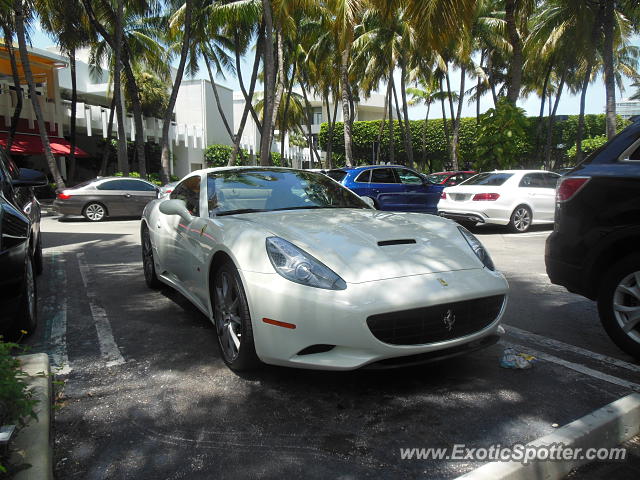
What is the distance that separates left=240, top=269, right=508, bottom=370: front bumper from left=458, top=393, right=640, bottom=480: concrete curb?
76cm

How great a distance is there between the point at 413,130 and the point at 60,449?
46204 mm

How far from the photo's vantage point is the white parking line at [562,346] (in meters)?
3.36

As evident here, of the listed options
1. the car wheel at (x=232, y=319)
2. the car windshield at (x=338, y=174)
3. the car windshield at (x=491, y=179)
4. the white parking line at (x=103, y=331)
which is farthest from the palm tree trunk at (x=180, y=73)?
the car wheel at (x=232, y=319)

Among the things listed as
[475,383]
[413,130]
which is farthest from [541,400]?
[413,130]

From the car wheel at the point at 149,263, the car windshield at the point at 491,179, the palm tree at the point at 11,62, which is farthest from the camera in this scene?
the palm tree at the point at 11,62

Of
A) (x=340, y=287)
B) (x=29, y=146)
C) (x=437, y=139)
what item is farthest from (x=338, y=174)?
(x=437, y=139)

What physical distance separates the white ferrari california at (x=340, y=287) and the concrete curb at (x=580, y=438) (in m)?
0.76

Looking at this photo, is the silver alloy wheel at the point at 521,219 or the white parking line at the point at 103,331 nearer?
the white parking line at the point at 103,331

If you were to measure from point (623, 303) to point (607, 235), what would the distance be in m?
0.49

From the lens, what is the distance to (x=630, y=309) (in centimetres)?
334

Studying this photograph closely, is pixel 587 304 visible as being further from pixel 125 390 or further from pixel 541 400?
pixel 125 390

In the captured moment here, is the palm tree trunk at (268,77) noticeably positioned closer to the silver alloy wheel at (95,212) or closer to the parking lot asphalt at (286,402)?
the silver alloy wheel at (95,212)

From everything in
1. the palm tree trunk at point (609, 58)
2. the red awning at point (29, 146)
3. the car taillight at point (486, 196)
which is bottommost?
the car taillight at point (486, 196)

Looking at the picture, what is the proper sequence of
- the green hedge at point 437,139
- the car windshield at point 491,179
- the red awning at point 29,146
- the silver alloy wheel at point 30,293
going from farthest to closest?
the green hedge at point 437,139, the red awning at point 29,146, the car windshield at point 491,179, the silver alloy wheel at point 30,293
